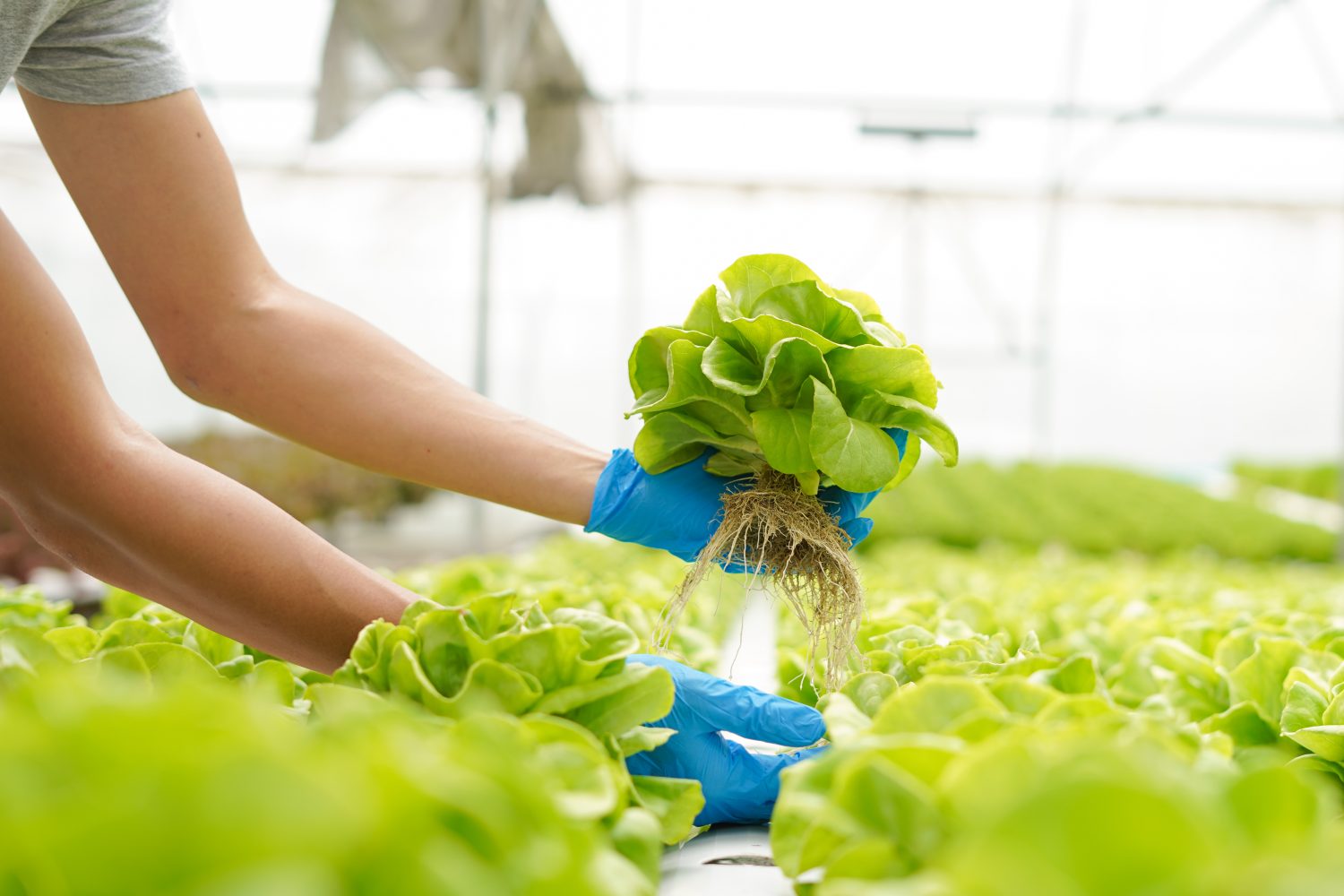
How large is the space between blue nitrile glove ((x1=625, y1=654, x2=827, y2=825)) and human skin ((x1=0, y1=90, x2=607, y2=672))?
0.36m

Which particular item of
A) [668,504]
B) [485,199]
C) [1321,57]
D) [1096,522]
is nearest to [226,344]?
[668,504]

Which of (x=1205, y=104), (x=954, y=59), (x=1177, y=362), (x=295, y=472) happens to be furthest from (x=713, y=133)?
(x=295, y=472)

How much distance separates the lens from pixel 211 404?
1.57 m

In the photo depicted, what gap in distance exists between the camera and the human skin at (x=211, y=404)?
128 centimetres

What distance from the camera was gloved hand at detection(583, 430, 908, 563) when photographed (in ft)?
5.31

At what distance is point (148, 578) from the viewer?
1.34m

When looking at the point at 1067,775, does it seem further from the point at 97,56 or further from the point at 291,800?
the point at 97,56

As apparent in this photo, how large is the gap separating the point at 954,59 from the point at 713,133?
2.90 meters

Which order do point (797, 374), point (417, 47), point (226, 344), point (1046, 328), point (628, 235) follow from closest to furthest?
point (797, 374) < point (226, 344) < point (417, 47) < point (628, 235) < point (1046, 328)

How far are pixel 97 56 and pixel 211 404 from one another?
473mm

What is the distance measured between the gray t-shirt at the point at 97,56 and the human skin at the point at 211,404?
0.02 metres

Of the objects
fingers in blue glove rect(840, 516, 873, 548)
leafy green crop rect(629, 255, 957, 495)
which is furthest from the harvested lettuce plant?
fingers in blue glove rect(840, 516, 873, 548)

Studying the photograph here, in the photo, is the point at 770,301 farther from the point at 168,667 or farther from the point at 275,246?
the point at 275,246

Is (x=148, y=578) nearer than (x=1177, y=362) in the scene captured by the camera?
Yes
